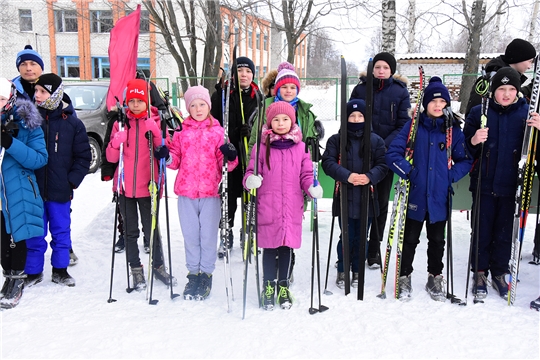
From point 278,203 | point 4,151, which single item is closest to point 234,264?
point 278,203

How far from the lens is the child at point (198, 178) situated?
10.8 ft

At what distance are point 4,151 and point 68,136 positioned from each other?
475mm

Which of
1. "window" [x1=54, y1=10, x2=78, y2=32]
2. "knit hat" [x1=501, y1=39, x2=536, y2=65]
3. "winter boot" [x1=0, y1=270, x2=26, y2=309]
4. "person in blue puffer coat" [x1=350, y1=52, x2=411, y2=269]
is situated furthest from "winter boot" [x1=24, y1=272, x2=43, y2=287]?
"window" [x1=54, y1=10, x2=78, y2=32]

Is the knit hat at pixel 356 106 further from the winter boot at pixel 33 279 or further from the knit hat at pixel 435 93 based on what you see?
the winter boot at pixel 33 279

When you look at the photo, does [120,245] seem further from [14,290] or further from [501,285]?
[501,285]

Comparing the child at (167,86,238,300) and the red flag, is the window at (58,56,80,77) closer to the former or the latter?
the red flag

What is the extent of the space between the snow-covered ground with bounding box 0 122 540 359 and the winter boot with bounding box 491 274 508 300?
0.07 meters

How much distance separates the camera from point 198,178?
3.28 m

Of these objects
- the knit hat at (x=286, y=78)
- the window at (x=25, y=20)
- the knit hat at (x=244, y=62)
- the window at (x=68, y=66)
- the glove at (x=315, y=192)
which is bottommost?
the glove at (x=315, y=192)

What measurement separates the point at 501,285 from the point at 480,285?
0.59 ft

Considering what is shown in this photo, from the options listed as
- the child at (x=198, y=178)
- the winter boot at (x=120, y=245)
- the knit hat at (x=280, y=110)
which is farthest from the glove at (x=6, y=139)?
the knit hat at (x=280, y=110)

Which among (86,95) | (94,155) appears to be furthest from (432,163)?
(86,95)

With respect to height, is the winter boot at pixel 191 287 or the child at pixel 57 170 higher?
the child at pixel 57 170

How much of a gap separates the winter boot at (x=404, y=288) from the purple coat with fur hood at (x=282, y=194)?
944 millimetres
